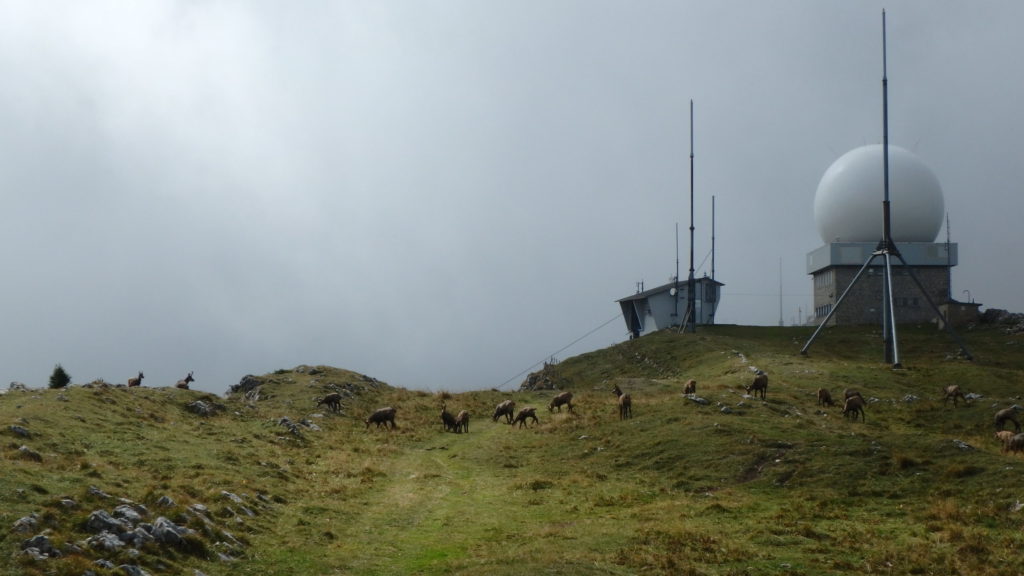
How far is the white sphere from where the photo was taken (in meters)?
85.2

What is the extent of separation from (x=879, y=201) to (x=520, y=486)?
2666 inches

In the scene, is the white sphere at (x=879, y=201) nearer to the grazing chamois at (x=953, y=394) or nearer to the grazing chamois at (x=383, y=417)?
the grazing chamois at (x=953, y=394)

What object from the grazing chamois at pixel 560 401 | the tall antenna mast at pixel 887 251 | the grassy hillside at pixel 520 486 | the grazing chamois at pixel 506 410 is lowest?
the grassy hillside at pixel 520 486

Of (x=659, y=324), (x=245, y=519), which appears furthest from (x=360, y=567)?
(x=659, y=324)

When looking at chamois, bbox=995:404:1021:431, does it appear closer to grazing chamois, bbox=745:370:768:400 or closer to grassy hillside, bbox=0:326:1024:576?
grassy hillside, bbox=0:326:1024:576

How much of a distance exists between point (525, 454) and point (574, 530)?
42.4 ft

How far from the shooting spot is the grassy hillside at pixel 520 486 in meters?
18.0

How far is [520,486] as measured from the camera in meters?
28.8

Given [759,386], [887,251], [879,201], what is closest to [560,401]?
[759,386]

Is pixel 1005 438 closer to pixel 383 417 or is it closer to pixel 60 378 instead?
pixel 383 417

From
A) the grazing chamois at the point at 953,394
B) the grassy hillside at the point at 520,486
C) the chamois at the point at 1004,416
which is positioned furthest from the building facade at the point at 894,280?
the chamois at the point at 1004,416

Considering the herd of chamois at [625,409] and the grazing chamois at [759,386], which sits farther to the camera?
the grazing chamois at [759,386]

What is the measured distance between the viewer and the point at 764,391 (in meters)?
42.8

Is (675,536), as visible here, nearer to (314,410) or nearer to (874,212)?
(314,410)
